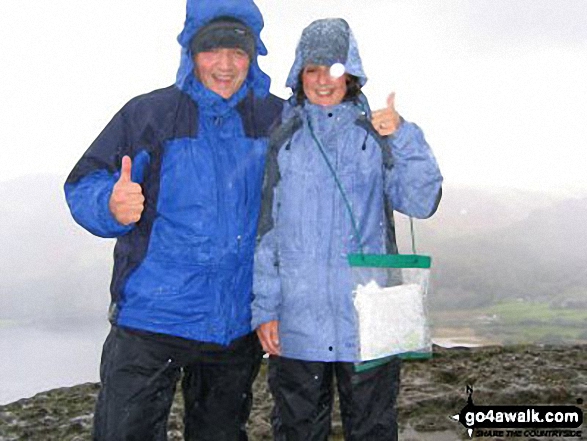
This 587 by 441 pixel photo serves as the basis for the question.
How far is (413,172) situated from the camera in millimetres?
3863

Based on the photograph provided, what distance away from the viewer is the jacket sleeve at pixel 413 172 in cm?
386

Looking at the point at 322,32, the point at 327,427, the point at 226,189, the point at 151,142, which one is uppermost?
the point at 322,32

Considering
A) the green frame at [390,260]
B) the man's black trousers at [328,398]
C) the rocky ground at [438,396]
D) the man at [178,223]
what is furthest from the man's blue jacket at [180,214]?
the rocky ground at [438,396]

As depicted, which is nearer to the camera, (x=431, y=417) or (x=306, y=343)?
(x=306, y=343)

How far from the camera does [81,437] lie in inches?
335

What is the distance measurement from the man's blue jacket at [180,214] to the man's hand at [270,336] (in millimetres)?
193

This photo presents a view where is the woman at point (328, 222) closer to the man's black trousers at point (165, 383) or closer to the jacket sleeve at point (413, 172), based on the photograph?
the jacket sleeve at point (413, 172)

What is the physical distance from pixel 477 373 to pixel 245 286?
292 inches

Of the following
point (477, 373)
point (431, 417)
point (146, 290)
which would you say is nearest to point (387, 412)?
point (146, 290)

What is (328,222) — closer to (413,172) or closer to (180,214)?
(413,172)

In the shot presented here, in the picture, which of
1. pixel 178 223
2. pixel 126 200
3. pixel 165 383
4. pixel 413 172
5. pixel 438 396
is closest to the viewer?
pixel 126 200

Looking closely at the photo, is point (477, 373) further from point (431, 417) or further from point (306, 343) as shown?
point (306, 343)

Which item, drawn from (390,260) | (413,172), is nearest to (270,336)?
(390,260)

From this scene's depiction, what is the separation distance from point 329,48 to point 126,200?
162 cm
